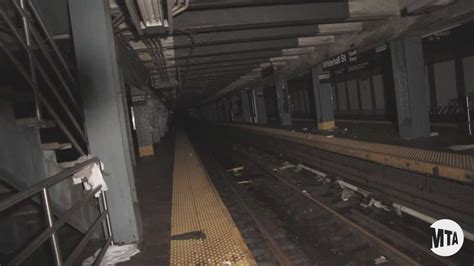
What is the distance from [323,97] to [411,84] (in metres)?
6.46

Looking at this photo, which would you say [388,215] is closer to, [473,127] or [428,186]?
[428,186]

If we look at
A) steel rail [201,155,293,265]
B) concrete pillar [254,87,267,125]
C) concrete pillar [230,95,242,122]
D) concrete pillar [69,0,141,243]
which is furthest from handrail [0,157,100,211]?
concrete pillar [230,95,242,122]

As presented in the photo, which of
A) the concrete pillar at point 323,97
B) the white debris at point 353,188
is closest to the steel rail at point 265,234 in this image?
the white debris at point 353,188

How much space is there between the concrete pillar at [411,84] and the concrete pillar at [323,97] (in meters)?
6.01

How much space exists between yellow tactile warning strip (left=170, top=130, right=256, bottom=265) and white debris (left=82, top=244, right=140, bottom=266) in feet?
1.44

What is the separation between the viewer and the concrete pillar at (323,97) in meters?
15.5

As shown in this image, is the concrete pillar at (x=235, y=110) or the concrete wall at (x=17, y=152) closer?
the concrete wall at (x=17, y=152)

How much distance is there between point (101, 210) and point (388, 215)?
5.08 meters

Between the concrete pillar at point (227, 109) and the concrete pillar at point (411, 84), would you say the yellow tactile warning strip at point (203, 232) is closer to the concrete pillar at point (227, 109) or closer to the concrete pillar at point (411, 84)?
the concrete pillar at point (411, 84)

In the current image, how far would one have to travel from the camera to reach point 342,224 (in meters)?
6.24

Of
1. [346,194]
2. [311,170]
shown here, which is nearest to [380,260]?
[346,194]

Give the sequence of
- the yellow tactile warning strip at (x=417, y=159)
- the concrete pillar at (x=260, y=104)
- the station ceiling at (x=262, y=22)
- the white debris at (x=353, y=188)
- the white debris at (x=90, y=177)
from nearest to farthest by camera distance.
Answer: the white debris at (x=90, y=177)
the yellow tactile warning strip at (x=417, y=159)
the station ceiling at (x=262, y=22)
the white debris at (x=353, y=188)
the concrete pillar at (x=260, y=104)

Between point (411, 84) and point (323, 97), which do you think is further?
point (323, 97)

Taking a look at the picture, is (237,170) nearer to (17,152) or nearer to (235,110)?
(17,152)
